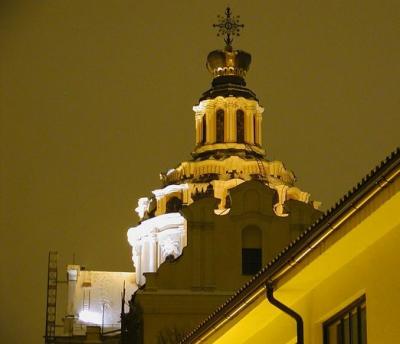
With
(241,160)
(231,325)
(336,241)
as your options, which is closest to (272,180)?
(241,160)

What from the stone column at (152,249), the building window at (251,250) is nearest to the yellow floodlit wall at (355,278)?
the building window at (251,250)

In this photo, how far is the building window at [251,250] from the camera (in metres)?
65.3

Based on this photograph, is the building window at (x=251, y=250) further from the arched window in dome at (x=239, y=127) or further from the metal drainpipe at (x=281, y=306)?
Answer: the metal drainpipe at (x=281, y=306)

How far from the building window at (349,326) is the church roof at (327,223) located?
958 mm

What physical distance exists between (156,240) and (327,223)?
218ft

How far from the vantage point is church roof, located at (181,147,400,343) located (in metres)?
18.8

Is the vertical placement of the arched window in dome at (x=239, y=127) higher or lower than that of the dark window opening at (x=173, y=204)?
higher

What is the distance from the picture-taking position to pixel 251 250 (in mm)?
65500

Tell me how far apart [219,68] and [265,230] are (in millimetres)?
25852

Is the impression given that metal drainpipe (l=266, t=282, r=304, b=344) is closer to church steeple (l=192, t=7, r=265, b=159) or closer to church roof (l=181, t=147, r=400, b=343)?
church roof (l=181, t=147, r=400, b=343)

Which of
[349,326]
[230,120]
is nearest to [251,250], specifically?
[230,120]

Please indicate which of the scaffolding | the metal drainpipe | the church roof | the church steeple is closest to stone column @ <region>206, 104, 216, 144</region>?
the church steeple

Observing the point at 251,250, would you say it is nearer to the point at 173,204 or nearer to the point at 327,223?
the point at 173,204

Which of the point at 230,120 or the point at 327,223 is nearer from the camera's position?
the point at 327,223
